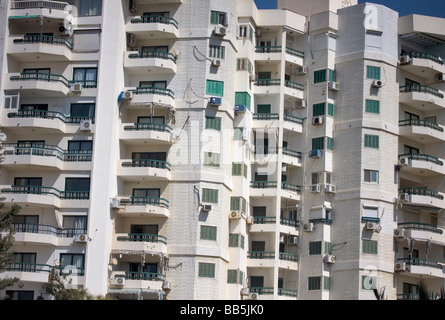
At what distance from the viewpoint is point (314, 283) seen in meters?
60.5

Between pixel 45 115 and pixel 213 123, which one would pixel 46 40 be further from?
pixel 213 123

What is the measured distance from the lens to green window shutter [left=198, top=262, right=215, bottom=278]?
5644cm

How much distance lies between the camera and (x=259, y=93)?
206ft

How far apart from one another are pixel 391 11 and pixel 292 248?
15.9 m

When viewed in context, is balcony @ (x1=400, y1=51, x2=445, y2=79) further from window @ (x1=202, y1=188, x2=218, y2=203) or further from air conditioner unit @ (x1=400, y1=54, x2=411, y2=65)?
window @ (x1=202, y1=188, x2=218, y2=203)

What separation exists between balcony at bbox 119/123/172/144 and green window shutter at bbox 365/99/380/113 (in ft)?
40.5

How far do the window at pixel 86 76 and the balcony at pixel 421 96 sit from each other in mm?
19114

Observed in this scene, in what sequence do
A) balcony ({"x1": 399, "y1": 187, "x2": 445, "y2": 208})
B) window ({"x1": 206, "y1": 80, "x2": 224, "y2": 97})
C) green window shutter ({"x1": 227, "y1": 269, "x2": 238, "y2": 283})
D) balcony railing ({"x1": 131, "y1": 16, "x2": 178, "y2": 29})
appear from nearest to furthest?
green window shutter ({"x1": 227, "y1": 269, "x2": 238, "y2": 283})
window ({"x1": 206, "y1": 80, "x2": 224, "y2": 97})
balcony railing ({"x1": 131, "y1": 16, "x2": 178, "y2": 29})
balcony ({"x1": 399, "y1": 187, "x2": 445, "y2": 208})

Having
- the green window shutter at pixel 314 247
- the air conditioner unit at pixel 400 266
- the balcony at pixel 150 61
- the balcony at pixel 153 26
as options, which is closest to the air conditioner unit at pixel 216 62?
the balcony at pixel 150 61

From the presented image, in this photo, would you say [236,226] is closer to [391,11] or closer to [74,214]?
[74,214]

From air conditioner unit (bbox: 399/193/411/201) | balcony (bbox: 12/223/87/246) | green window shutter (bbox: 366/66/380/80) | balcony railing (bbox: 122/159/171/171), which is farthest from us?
A: green window shutter (bbox: 366/66/380/80)

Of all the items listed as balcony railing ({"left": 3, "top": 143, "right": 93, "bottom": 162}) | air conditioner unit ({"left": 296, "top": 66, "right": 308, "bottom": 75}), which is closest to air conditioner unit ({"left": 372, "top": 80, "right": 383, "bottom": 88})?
air conditioner unit ({"left": 296, "top": 66, "right": 308, "bottom": 75})

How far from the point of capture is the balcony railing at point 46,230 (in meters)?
55.6
